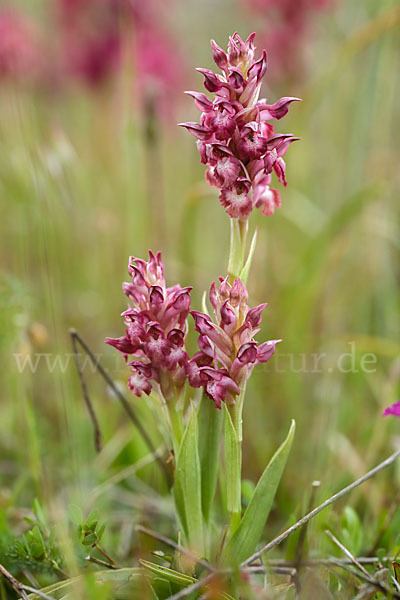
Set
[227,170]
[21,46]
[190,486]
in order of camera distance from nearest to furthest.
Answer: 1. [227,170]
2. [190,486]
3. [21,46]

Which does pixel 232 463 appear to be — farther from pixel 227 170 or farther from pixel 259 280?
pixel 259 280

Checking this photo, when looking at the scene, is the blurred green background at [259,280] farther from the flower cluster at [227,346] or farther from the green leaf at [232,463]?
the flower cluster at [227,346]

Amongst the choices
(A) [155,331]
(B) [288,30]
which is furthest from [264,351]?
(B) [288,30]

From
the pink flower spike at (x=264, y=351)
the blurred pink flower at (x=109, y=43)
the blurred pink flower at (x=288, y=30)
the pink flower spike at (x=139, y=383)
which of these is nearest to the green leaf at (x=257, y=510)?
the pink flower spike at (x=264, y=351)

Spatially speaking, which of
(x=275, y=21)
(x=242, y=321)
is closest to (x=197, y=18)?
(x=275, y=21)

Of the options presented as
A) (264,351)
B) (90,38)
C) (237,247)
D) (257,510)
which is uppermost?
(90,38)

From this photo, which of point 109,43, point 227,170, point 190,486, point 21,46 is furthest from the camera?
point 109,43

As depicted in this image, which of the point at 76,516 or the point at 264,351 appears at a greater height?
the point at 264,351

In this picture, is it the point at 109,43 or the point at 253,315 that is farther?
the point at 109,43
